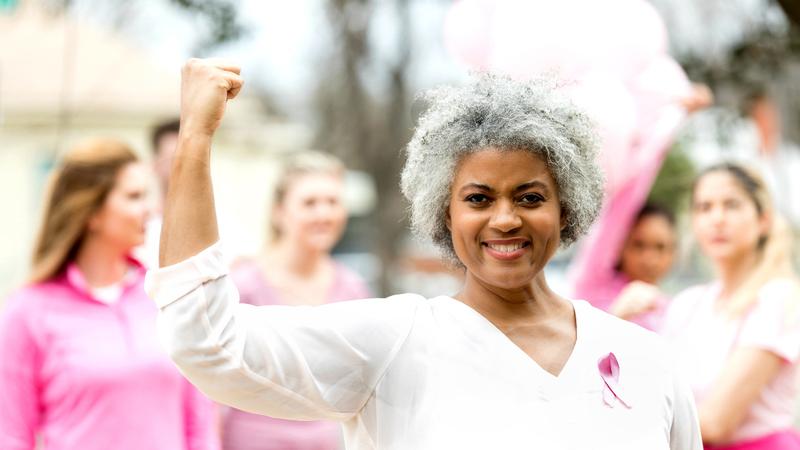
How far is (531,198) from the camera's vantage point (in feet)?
6.81

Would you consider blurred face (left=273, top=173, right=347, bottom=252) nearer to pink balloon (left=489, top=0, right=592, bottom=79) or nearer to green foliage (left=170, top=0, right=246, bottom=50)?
pink balloon (left=489, top=0, right=592, bottom=79)

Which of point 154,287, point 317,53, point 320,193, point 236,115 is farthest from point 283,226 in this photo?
point 236,115

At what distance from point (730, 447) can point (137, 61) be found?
10.5m

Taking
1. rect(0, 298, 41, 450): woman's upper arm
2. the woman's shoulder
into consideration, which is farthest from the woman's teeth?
the woman's shoulder

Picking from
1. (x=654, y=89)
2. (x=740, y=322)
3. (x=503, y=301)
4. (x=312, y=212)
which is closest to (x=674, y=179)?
(x=312, y=212)

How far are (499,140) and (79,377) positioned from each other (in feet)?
5.68

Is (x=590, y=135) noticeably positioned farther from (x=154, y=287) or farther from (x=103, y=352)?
(x=103, y=352)

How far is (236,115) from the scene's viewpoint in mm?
15961

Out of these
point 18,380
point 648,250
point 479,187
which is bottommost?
point 18,380

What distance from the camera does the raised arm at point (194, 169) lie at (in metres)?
1.73

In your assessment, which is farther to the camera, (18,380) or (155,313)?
(155,313)

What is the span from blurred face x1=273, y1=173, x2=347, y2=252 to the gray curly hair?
2425 millimetres

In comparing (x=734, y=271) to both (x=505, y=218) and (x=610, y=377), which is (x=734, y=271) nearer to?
(x=610, y=377)

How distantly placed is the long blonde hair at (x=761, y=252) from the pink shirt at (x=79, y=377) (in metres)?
1.80
